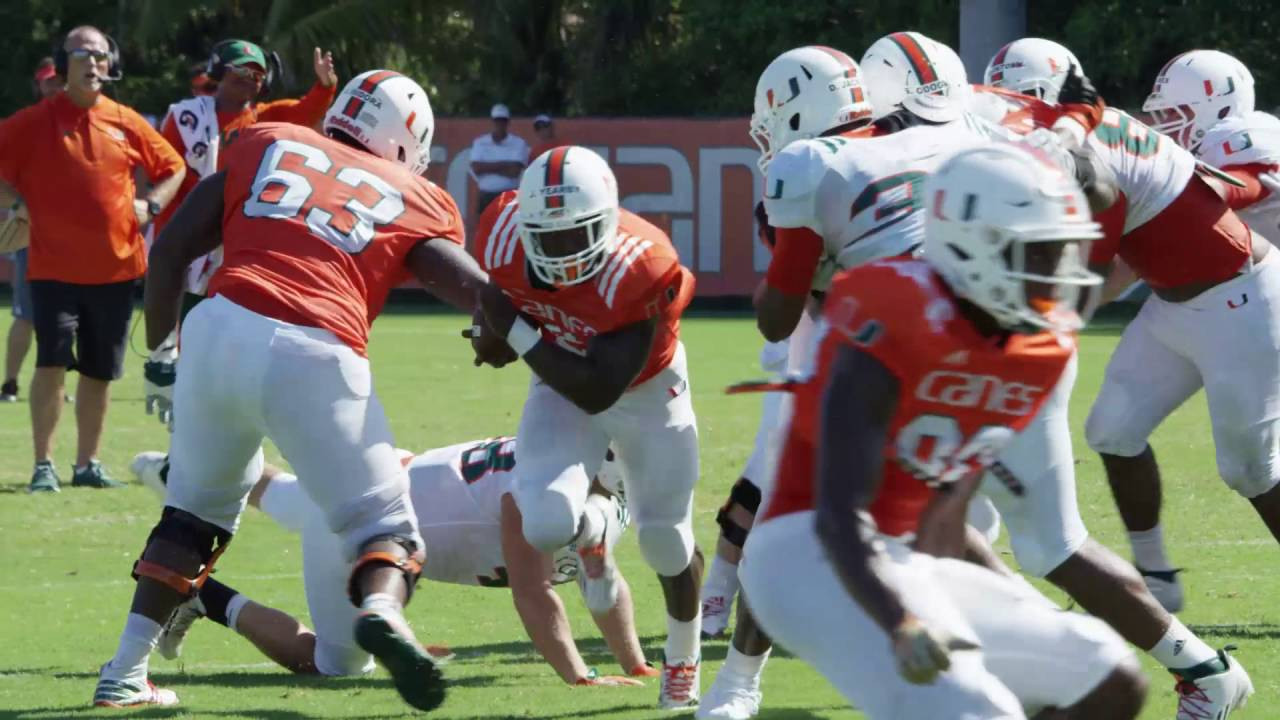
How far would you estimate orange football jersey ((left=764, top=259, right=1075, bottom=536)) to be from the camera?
3.68 metres

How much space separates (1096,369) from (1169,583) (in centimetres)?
855

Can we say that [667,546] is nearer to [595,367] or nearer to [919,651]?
[595,367]

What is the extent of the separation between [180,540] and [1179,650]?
2678 millimetres

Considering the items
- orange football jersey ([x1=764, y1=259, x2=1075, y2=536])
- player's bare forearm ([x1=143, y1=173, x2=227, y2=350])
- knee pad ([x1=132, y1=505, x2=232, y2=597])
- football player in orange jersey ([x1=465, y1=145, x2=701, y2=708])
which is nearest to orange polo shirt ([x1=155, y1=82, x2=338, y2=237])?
player's bare forearm ([x1=143, y1=173, x2=227, y2=350])

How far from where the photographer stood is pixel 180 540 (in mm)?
5516

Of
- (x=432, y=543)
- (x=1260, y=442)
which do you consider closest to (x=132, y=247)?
(x=432, y=543)

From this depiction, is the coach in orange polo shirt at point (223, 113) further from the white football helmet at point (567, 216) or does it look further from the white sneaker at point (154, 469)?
the white football helmet at point (567, 216)

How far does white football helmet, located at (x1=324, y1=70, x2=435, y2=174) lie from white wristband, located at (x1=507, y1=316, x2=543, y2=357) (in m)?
0.60

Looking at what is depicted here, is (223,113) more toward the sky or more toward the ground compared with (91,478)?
more toward the sky

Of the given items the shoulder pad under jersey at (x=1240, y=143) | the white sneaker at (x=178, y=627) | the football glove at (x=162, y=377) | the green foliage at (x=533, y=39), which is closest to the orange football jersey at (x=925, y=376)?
the white sneaker at (x=178, y=627)

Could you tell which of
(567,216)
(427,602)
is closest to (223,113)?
(427,602)

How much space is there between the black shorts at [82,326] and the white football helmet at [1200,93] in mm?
5334

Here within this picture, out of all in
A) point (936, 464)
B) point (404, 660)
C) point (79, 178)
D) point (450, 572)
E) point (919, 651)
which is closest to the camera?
point (919, 651)

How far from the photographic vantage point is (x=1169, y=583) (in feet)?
22.3
